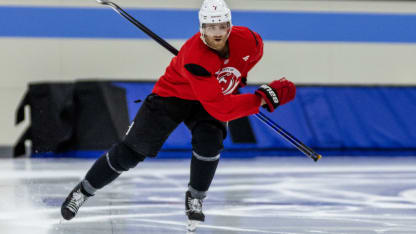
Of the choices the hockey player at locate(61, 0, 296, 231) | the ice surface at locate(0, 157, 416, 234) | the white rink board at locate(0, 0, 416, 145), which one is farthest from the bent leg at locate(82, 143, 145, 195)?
the white rink board at locate(0, 0, 416, 145)

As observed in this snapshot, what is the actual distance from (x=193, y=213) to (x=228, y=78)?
0.63 metres

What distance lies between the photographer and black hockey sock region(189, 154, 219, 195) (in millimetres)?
3166

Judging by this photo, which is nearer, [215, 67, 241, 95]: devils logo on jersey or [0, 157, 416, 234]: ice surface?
[215, 67, 241, 95]: devils logo on jersey

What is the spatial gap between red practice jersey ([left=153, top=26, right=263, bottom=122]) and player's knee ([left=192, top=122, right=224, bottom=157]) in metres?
0.14

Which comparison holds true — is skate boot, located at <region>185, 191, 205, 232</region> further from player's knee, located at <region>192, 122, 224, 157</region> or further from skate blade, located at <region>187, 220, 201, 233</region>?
player's knee, located at <region>192, 122, 224, 157</region>

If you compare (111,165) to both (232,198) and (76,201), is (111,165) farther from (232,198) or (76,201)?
(232,198)

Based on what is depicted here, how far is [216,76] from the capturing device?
3.07 m

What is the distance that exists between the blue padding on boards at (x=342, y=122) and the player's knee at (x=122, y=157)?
4095mm

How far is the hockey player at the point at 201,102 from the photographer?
295 cm

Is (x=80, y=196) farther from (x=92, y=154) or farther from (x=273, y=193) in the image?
(x=92, y=154)

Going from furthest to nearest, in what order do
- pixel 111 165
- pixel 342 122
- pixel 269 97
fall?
pixel 342 122 < pixel 111 165 < pixel 269 97

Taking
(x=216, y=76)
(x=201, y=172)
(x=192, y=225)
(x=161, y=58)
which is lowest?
(x=161, y=58)

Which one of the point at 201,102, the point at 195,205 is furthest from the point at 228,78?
Answer: the point at 195,205

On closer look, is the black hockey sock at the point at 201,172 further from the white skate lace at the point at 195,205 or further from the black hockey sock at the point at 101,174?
the black hockey sock at the point at 101,174
